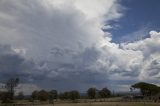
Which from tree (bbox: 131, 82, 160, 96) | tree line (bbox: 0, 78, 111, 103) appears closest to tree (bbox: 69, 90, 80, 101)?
tree line (bbox: 0, 78, 111, 103)

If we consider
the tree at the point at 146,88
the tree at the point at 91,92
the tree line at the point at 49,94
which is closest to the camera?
the tree line at the point at 49,94

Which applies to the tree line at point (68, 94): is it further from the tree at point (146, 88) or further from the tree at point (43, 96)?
the tree at point (146, 88)

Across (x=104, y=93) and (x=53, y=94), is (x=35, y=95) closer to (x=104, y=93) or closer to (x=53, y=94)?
(x=53, y=94)

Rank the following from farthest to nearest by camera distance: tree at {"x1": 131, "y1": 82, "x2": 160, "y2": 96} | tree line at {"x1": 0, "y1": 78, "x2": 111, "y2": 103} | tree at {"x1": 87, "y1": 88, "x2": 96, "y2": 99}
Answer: tree at {"x1": 87, "y1": 88, "x2": 96, "y2": 99} < tree at {"x1": 131, "y1": 82, "x2": 160, "y2": 96} < tree line at {"x1": 0, "y1": 78, "x2": 111, "y2": 103}

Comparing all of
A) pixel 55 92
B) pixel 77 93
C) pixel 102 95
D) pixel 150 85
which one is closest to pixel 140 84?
pixel 150 85

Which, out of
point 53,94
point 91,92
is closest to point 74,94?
point 53,94

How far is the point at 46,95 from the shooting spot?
127m

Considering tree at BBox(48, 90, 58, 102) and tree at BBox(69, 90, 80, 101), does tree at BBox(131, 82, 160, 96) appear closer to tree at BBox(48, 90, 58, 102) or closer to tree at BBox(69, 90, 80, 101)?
tree at BBox(69, 90, 80, 101)

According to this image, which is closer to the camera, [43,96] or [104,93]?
[43,96]

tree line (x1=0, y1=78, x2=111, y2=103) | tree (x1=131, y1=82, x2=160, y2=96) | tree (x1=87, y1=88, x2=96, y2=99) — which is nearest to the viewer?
tree line (x1=0, y1=78, x2=111, y2=103)

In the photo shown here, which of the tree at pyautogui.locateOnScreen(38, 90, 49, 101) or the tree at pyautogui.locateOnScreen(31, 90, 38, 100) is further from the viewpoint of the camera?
the tree at pyautogui.locateOnScreen(31, 90, 38, 100)

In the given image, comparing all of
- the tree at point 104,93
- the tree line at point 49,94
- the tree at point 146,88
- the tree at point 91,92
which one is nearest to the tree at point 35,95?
the tree line at point 49,94

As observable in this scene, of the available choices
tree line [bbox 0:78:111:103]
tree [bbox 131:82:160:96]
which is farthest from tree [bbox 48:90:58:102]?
tree [bbox 131:82:160:96]

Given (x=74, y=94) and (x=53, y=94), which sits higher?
(x=53, y=94)
